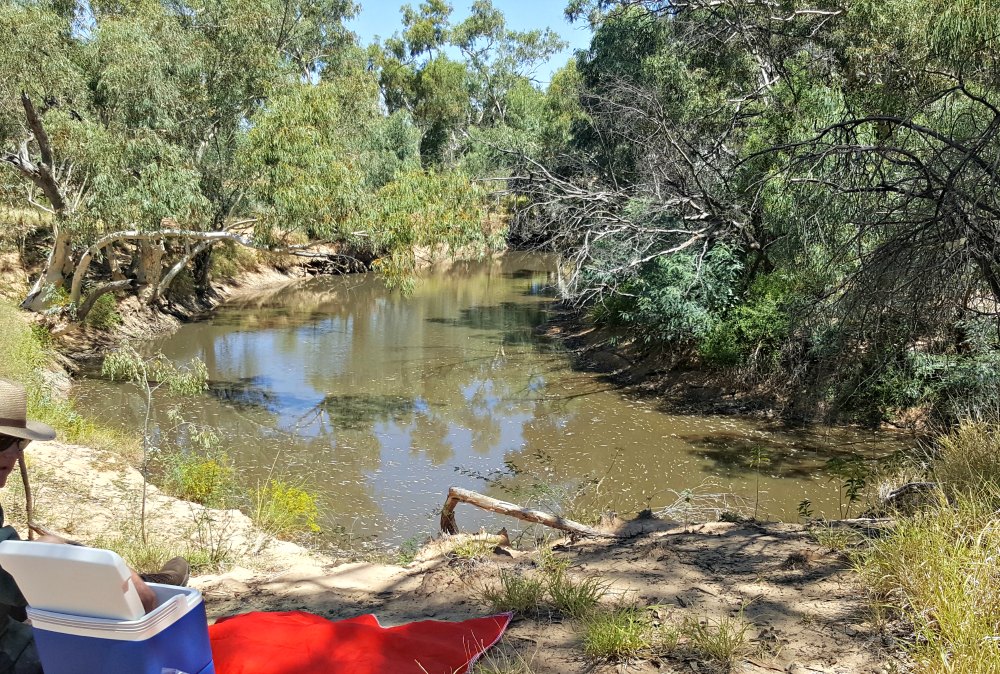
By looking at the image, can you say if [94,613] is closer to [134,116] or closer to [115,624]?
[115,624]

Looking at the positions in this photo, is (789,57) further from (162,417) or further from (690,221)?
(162,417)

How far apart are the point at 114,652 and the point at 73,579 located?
0.81ft

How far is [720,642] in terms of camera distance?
2.62 m

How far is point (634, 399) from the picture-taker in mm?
12102

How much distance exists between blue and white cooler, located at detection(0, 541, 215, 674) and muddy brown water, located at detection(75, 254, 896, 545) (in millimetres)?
4596

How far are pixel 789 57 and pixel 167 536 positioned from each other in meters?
10.2

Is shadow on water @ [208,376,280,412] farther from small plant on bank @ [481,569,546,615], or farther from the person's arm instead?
the person's arm

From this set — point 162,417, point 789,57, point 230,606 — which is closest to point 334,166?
point 162,417

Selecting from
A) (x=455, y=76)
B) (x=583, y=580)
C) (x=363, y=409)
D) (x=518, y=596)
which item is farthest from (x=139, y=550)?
(x=455, y=76)

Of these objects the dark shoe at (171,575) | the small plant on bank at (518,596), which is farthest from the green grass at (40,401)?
the small plant on bank at (518,596)

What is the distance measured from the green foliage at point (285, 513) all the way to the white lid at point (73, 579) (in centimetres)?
411

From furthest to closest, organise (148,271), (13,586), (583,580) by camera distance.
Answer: (148,271)
(583,580)
(13,586)

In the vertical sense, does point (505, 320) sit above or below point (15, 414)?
below

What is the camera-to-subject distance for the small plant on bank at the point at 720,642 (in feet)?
8.54
